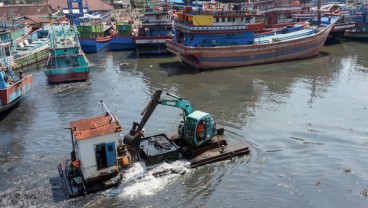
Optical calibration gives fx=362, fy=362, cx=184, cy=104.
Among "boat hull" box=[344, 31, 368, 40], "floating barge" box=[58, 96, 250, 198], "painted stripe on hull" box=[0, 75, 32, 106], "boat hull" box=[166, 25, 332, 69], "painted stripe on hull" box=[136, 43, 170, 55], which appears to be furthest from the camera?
"boat hull" box=[344, 31, 368, 40]

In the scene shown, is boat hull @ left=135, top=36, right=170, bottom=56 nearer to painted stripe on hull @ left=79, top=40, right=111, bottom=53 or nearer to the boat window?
painted stripe on hull @ left=79, top=40, right=111, bottom=53

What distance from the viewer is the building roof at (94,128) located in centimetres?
1322

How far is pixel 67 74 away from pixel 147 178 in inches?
712

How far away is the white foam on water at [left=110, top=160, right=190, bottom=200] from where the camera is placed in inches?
550

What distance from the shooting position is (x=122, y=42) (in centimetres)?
4459

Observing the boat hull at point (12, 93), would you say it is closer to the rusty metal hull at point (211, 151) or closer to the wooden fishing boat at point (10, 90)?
the wooden fishing boat at point (10, 90)

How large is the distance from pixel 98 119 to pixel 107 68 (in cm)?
2231

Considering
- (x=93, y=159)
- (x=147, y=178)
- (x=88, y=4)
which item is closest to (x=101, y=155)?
(x=93, y=159)

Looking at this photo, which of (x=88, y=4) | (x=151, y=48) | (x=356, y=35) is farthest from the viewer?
(x=88, y=4)

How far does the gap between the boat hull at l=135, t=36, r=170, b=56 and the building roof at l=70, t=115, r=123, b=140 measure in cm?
2773

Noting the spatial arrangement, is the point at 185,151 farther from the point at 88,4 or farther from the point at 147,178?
the point at 88,4

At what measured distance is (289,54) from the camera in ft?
121

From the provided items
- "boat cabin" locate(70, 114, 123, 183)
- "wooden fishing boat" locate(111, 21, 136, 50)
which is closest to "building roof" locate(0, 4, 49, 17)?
"wooden fishing boat" locate(111, 21, 136, 50)

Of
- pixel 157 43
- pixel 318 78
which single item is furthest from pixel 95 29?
pixel 318 78
